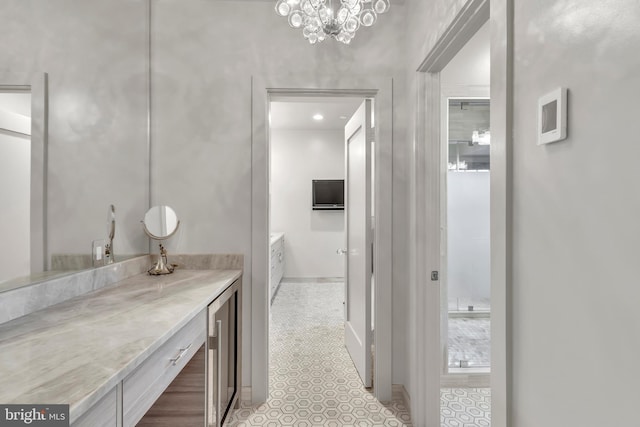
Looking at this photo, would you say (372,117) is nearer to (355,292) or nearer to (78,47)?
(355,292)

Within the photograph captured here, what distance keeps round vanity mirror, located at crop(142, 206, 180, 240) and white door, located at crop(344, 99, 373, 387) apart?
126 centimetres

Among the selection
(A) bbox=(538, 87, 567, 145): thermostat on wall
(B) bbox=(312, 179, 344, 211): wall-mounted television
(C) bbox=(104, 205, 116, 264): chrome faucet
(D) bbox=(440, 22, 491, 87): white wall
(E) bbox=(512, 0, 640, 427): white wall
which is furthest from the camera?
(B) bbox=(312, 179, 344, 211): wall-mounted television

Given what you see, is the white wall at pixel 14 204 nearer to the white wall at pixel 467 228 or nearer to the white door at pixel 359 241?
the white door at pixel 359 241

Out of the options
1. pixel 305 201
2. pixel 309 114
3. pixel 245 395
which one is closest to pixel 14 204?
pixel 245 395

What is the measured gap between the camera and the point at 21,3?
1.12 metres

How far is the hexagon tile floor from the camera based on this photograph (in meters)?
1.92

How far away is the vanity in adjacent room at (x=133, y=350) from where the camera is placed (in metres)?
0.72

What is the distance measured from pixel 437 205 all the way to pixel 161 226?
5.49 ft

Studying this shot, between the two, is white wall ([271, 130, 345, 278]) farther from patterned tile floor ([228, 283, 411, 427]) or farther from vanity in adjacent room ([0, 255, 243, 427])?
vanity in adjacent room ([0, 255, 243, 427])

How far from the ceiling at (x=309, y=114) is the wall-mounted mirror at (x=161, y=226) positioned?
2320 mm

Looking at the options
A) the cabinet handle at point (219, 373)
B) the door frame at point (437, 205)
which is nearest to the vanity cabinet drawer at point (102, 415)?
the cabinet handle at point (219, 373)

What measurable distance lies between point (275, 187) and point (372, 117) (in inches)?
139

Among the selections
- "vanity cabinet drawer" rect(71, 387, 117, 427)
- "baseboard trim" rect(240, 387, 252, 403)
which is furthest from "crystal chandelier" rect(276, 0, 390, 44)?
"baseboard trim" rect(240, 387, 252, 403)

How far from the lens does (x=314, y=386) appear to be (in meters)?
2.26
